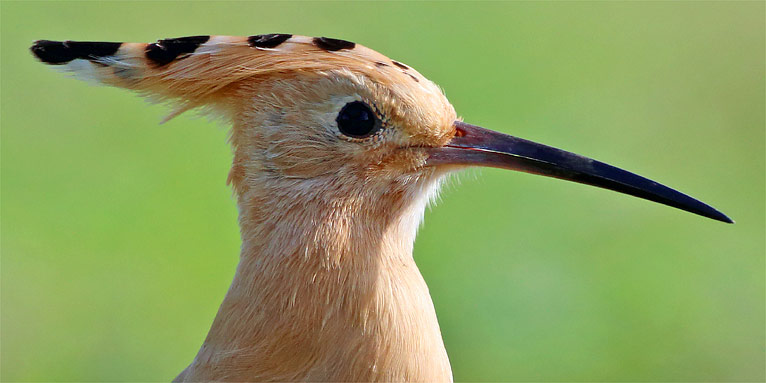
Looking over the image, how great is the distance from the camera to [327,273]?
61.9 inches

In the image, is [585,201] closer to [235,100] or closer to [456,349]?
[456,349]

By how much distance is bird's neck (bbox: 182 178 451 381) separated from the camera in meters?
1.56

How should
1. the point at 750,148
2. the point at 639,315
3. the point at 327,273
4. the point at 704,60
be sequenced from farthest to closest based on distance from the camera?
1. the point at 704,60
2. the point at 750,148
3. the point at 639,315
4. the point at 327,273

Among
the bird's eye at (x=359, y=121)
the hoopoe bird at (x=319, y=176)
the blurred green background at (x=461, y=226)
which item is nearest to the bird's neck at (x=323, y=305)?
the hoopoe bird at (x=319, y=176)

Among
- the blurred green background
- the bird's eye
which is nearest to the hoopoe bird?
the bird's eye

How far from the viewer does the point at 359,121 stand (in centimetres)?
157

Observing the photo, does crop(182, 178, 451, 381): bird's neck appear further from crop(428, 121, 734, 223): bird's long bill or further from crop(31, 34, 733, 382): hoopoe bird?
crop(428, 121, 734, 223): bird's long bill

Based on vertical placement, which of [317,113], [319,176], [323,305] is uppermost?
[317,113]

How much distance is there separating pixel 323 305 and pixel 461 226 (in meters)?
2.94

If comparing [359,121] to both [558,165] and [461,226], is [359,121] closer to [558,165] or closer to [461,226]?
[558,165]

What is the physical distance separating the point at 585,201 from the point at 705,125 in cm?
159

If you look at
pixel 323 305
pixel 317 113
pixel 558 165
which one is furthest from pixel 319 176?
pixel 558 165

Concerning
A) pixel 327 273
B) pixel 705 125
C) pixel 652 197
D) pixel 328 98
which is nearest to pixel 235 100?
pixel 328 98

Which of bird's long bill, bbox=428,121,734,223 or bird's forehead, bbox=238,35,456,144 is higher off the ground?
bird's forehead, bbox=238,35,456,144
